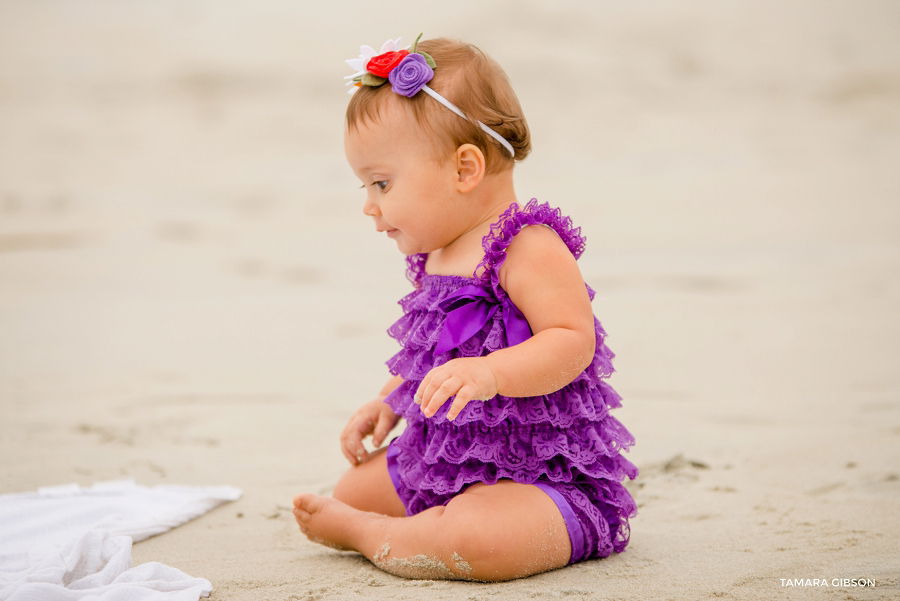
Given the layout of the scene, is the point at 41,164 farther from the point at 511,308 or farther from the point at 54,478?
the point at 511,308

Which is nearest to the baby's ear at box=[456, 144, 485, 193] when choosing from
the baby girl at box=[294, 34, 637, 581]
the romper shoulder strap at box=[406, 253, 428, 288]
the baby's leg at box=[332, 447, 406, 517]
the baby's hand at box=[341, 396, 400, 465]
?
the baby girl at box=[294, 34, 637, 581]

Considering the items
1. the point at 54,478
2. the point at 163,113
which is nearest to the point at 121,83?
the point at 163,113

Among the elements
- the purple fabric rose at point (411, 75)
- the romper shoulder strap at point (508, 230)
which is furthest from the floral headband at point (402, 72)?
the romper shoulder strap at point (508, 230)

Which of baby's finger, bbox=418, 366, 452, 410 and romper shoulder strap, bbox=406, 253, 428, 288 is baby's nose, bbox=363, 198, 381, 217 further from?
baby's finger, bbox=418, 366, 452, 410

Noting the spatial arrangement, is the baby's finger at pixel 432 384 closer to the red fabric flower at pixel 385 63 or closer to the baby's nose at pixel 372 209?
the baby's nose at pixel 372 209

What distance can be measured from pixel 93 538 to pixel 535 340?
94cm

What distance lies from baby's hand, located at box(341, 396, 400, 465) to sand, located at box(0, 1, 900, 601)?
244mm

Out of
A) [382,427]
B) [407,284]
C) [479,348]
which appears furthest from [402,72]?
[407,284]

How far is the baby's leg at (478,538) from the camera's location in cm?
158

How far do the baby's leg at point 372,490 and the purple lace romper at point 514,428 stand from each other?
12 cm

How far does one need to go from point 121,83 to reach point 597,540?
361 inches

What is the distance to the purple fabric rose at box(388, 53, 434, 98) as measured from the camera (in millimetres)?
1725

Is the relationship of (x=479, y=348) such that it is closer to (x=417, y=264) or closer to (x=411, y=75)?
(x=417, y=264)

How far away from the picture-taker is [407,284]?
5820mm
